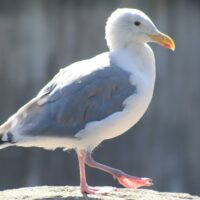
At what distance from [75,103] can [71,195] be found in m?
0.42

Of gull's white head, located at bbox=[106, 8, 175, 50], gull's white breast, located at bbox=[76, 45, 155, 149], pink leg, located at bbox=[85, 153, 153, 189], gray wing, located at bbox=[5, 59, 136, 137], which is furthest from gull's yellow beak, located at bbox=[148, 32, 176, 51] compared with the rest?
pink leg, located at bbox=[85, 153, 153, 189]

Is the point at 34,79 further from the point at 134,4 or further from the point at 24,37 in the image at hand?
the point at 134,4

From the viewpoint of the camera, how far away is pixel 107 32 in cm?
529

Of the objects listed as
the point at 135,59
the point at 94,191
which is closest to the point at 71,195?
the point at 94,191

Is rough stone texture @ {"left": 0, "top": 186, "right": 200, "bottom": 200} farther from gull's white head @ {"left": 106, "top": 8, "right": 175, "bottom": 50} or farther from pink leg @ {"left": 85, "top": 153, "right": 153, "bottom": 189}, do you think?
gull's white head @ {"left": 106, "top": 8, "right": 175, "bottom": 50}

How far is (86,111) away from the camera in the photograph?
5.02 meters

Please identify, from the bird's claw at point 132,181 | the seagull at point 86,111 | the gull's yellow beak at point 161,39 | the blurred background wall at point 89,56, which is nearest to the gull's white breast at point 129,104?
the seagull at point 86,111

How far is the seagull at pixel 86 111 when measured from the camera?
492 cm

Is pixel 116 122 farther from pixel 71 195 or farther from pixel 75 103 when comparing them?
pixel 71 195

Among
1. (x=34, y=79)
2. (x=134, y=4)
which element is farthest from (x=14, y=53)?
(x=134, y=4)

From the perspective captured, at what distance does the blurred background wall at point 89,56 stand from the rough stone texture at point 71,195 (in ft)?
16.8

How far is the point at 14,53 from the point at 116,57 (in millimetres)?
9848

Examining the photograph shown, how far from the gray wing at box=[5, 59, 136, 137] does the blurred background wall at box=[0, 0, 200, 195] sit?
5.30 meters

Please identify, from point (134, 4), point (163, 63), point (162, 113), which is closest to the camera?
point (162, 113)
